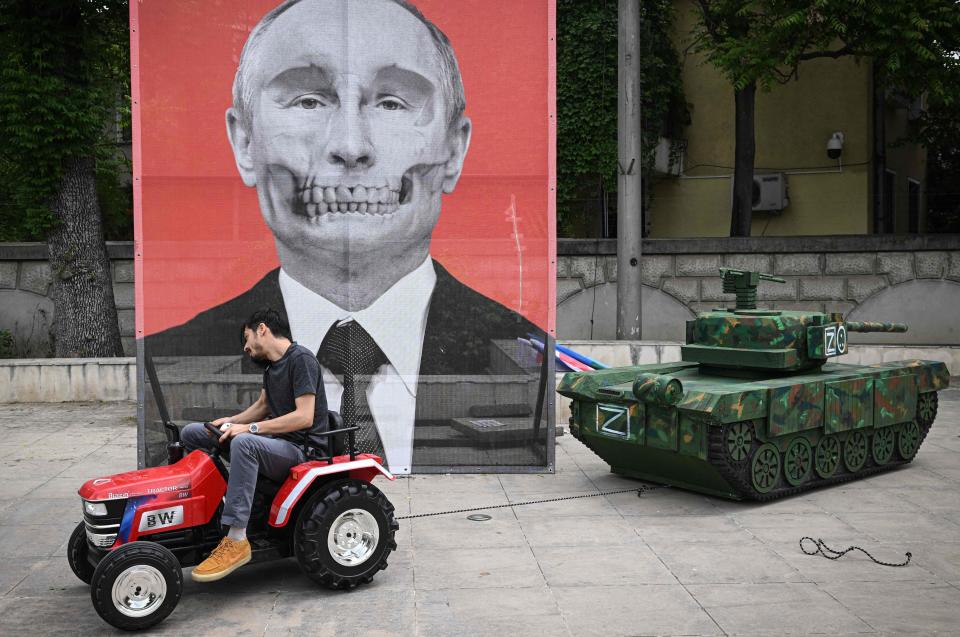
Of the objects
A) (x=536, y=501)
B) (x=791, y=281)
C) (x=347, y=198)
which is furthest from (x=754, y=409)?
(x=791, y=281)

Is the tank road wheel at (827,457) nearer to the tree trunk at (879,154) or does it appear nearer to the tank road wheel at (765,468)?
the tank road wheel at (765,468)

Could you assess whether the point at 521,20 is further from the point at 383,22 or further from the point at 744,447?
the point at 744,447

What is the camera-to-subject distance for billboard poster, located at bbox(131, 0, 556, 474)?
28.9 ft

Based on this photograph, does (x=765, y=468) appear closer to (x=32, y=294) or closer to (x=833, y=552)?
(x=833, y=552)

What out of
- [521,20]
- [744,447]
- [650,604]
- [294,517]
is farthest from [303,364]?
[521,20]

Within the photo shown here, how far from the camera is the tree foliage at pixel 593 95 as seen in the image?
65.4 ft

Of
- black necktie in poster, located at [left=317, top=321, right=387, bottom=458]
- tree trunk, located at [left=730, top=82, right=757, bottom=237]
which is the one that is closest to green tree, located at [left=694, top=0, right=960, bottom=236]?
tree trunk, located at [left=730, top=82, right=757, bottom=237]

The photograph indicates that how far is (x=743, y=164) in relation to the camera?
19750 mm

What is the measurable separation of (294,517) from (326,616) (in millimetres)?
669

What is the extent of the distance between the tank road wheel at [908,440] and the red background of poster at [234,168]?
3.55 meters

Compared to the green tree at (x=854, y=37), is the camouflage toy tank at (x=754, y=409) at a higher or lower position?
lower

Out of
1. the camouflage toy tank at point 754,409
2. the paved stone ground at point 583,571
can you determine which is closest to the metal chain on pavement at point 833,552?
the paved stone ground at point 583,571

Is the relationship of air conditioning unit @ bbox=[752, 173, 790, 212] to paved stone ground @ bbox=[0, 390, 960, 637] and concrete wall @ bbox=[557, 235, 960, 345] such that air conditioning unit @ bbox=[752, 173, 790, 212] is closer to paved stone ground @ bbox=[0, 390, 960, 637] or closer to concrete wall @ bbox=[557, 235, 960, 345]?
concrete wall @ bbox=[557, 235, 960, 345]

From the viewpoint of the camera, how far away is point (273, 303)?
8945 millimetres
